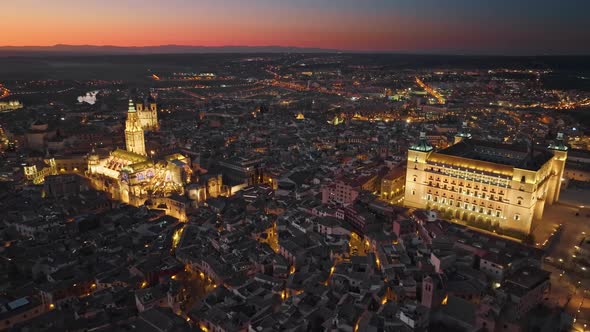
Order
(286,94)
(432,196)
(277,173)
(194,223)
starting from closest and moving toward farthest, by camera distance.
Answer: (194,223) < (432,196) < (277,173) < (286,94)

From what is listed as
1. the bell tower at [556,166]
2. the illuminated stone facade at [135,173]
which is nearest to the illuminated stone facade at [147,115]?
the illuminated stone facade at [135,173]

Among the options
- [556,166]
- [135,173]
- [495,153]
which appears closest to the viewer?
[556,166]

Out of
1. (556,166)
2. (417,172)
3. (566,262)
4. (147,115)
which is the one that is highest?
(556,166)

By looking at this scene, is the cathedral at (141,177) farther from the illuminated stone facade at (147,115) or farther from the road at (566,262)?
the road at (566,262)

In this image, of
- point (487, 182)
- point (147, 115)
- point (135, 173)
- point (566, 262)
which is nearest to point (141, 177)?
point (135, 173)

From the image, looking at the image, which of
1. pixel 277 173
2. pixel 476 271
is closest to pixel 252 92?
pixel 277 173

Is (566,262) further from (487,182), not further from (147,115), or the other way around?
(147,115)

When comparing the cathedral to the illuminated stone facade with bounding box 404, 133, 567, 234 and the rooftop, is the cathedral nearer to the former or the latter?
the illuminated stone facade with bounding box 404, 133, 567, 234

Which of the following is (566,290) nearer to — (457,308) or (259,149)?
(457,308)
